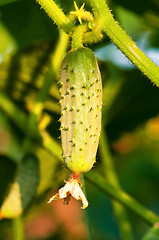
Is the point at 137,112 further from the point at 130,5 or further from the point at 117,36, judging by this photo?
the point at 117,36

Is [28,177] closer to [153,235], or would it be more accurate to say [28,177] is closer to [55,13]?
[153,235]

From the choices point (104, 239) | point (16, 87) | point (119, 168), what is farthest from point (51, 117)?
point (104, 239)

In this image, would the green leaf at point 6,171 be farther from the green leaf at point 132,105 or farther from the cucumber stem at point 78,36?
the cucumber stem at point 78,36

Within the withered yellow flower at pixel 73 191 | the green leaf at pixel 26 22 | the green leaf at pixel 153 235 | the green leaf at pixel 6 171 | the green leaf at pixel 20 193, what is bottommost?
the green leaf at pixel 153 235

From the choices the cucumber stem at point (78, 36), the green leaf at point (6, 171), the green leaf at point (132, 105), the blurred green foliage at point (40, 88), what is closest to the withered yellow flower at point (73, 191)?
the cucumber stem at point (78, 36)

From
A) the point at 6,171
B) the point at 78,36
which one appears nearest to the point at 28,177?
the point at 6,171

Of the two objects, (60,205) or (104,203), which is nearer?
(104,203)
